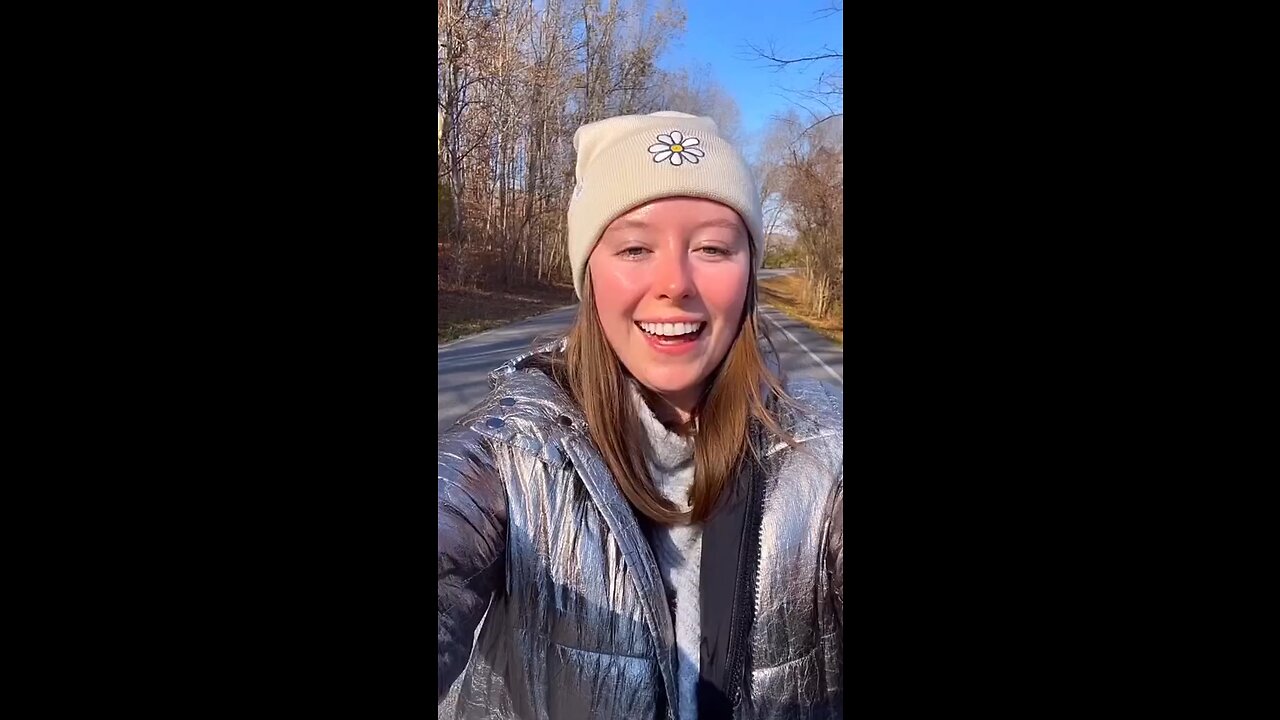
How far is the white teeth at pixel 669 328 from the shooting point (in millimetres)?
1701

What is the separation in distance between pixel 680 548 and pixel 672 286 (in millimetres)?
543

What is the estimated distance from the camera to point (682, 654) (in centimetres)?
177

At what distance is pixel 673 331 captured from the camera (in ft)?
5.60

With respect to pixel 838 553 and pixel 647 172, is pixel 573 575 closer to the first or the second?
pixel 838 553

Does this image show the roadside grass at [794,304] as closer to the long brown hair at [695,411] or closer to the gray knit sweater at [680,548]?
the long brown hair at [695,411]

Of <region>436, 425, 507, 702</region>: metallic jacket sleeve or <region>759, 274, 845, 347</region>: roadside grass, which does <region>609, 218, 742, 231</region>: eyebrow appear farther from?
<region>436, 425, 507, 702</region>: metallic jacket sleeve

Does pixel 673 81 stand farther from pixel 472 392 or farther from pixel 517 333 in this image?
pixel 472 392

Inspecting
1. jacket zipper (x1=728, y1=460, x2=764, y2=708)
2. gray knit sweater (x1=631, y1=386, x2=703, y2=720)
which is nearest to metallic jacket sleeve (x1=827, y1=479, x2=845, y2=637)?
jacket zipper (x1=728, y1=460, x2=764, y2=708)

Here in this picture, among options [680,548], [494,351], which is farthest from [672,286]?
[680,548]

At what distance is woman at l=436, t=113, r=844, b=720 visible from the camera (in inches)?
66.3

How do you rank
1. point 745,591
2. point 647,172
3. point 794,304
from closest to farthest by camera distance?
1. point 647,172
2. point 745,591
3. point 794,304

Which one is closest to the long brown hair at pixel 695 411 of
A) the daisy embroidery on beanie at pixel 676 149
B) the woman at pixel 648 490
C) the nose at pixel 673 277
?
the woman at pixel 648 490

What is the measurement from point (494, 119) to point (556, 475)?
2.59 ft

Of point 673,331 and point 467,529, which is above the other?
point 673,331
